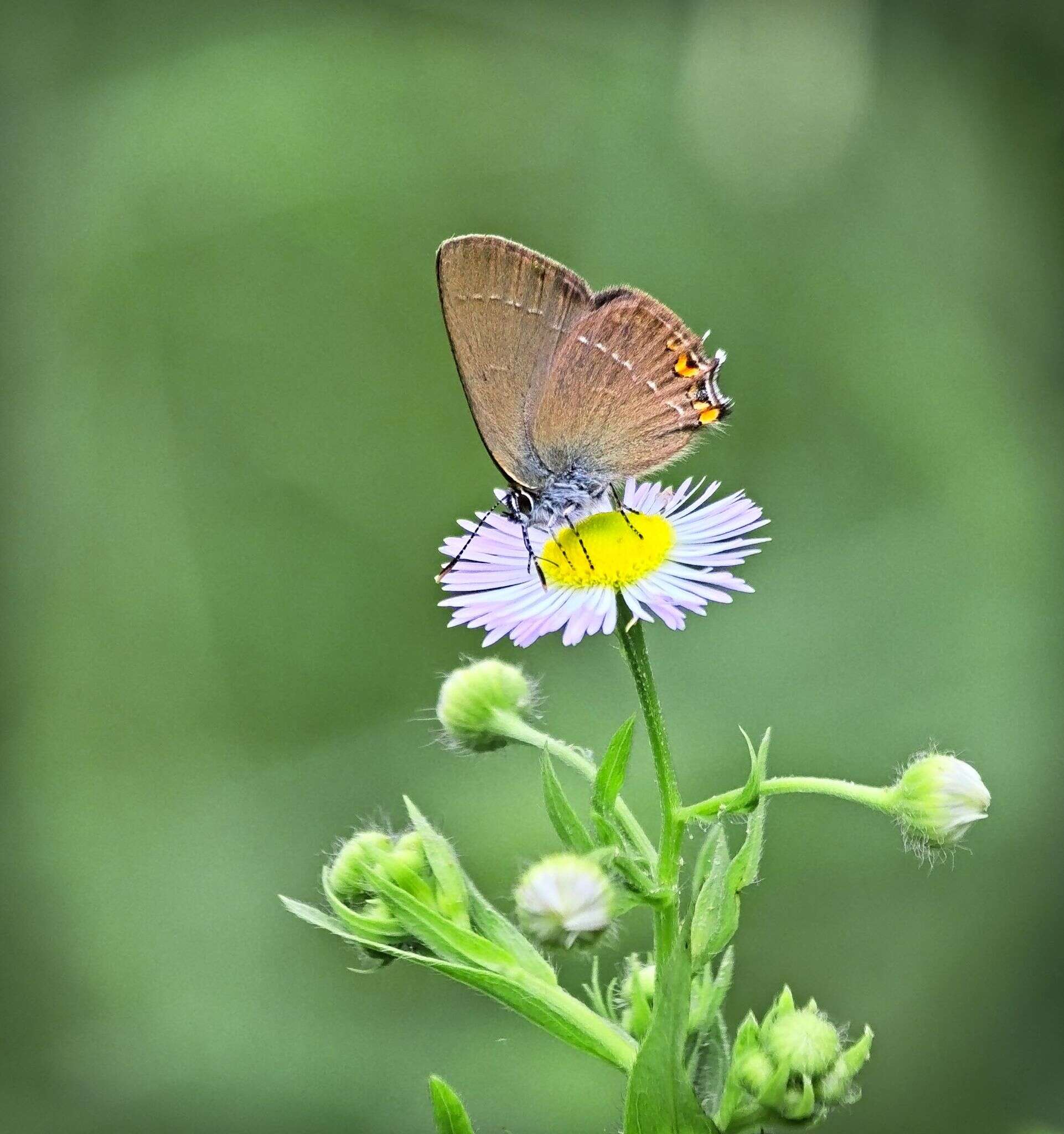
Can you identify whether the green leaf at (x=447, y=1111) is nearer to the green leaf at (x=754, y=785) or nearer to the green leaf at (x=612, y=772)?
the green leaf at (x=612, y=772)

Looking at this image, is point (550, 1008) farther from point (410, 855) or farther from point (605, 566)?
point (605, 566)

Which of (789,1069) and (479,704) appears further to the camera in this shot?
(479,704)

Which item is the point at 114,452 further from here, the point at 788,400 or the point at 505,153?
the point at 788,400

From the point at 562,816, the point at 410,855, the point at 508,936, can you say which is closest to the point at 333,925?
the point at 410,855

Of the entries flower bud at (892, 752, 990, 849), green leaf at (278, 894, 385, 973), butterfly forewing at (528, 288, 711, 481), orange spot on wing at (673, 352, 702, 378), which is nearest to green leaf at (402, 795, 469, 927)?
green leaf at (278, 894, 385, 973)

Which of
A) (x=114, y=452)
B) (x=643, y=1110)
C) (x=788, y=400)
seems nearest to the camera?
(x=643, y=1110)

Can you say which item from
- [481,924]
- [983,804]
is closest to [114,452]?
[481,924]
